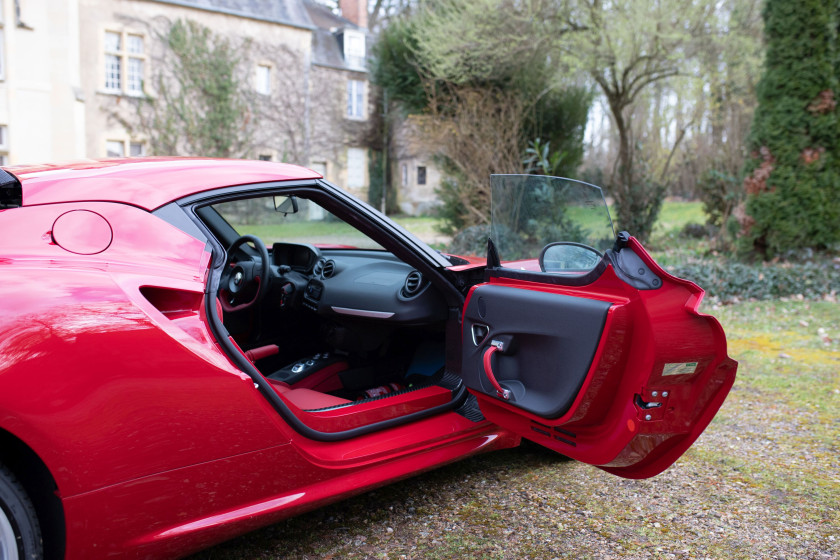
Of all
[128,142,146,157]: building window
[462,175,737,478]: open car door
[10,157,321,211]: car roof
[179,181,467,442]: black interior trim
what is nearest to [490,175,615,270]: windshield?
[462,175,737,478]: open car door

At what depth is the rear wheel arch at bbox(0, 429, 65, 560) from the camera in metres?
1.63

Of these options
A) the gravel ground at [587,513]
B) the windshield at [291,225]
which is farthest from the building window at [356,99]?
the gravel ground at [587,513]

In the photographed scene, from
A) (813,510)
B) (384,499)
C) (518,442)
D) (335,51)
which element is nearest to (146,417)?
(384,499)

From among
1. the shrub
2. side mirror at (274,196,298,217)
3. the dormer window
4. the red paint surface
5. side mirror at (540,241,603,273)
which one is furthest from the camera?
the dormer window

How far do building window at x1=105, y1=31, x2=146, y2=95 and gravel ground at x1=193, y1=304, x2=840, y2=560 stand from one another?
2013 centimetres

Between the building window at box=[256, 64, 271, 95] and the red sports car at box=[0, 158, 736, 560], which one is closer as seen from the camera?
the red sports car at box=[0, 158, 736, 560]

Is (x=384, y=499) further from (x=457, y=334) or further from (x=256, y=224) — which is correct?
(x=256, y=224)

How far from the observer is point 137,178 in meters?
2.02

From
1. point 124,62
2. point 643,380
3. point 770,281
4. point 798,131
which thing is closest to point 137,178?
point 643,380

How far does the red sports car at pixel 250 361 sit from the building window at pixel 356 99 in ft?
79.7

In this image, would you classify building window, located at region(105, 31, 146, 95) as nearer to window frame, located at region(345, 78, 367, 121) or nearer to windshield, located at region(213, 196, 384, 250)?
window frame, located at region(345, 78, 367, 121)

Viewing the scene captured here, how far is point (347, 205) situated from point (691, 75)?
33.9 ft

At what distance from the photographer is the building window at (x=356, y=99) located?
2623 cm

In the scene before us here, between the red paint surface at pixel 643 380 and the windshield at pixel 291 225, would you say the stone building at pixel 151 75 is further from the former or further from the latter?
the red paint surface at pixel 643 380
